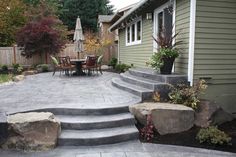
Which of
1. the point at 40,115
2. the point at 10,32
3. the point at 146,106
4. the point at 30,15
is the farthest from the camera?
the point at 10,32

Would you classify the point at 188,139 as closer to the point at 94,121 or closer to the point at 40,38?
the point at 94,121

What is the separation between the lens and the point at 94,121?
17.3 feet

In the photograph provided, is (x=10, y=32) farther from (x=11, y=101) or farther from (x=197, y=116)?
(x=197, y=116)

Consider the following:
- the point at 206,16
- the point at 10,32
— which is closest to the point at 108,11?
the point at 10,32

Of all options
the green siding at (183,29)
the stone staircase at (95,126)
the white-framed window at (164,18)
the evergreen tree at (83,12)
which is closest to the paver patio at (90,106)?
the stone staircase at (95,126)

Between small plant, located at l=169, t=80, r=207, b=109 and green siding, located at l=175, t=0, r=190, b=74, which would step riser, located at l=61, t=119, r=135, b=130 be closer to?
small plant, located at l=169, t=80, r=207, b=109

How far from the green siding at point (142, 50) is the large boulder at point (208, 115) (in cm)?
444

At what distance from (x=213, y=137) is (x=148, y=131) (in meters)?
1.19

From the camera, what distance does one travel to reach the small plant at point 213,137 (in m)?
4.90

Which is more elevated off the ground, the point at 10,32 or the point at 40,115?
the point at 10,32

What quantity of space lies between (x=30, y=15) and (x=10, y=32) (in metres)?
4.08

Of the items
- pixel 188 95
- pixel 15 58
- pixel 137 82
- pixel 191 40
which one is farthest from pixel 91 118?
pixel 15 58

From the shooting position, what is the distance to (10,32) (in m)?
22.1

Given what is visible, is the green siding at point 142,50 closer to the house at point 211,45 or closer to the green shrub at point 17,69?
the house at point 211,45
